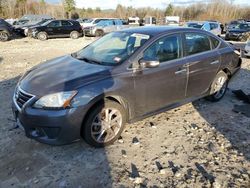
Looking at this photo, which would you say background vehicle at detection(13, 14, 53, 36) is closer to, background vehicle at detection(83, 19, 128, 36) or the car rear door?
background vehicle at detection(83, 19, 128, 36)

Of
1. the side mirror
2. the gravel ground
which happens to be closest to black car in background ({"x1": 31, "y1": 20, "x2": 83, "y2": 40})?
the gravel ground

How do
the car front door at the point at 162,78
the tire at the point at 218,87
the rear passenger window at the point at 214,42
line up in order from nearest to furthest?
the car front door at the point at 162,78, the rear passenger window at the point at 214,42, the tire at the point at 218,87

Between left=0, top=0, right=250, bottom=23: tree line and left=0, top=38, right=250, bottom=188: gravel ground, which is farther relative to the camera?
left=0, top=0, right=250, bottom=23: tree line

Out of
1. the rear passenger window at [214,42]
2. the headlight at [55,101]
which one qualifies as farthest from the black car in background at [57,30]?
the headlight at [55,101]

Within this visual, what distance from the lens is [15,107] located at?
380 cm

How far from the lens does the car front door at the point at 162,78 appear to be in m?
4.16

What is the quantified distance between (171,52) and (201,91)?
1187mm

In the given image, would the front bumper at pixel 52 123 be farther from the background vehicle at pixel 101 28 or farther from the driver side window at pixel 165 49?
the background vehicle at pixel 101 28

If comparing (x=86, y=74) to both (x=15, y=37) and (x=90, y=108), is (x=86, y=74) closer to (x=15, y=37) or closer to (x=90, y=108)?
(x=90, y=108)

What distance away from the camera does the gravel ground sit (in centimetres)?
330

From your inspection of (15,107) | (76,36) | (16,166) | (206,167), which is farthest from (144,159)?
(76,36)

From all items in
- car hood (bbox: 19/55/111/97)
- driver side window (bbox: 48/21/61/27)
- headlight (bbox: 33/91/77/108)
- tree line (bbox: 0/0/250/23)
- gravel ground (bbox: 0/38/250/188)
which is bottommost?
tree line (bbox: 0/0/250/23)

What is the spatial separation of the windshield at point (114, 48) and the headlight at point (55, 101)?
0.95 metres

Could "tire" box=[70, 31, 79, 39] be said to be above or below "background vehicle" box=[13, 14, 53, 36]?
below
